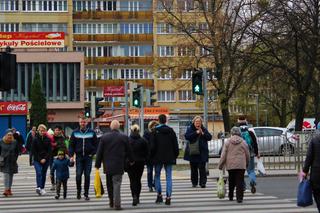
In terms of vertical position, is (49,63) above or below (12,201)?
above

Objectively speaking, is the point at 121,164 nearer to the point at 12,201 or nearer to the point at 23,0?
the point at 12,201

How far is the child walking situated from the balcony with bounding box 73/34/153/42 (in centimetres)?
6990

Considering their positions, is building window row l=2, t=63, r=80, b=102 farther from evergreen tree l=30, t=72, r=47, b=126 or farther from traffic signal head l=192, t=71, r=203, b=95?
traffic signal head l=192, t=71, r=203, b=95

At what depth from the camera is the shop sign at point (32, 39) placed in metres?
68.2

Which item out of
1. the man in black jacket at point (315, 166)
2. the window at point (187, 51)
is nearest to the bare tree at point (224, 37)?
the window at point (187, 51)

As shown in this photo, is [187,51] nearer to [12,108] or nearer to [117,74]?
[12,108]

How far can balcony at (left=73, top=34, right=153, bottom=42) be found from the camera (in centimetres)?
8681

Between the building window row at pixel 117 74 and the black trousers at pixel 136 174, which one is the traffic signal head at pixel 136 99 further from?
the building window row at pixel 117 74

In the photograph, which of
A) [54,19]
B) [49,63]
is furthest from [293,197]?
[54,19]

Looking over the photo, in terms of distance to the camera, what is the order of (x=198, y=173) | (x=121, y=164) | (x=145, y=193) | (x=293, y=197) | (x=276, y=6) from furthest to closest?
(x=276, y=6) < (x=198, y=173) < (x=145, y=193) < (x=293, y=197) < (x=121, y=164)

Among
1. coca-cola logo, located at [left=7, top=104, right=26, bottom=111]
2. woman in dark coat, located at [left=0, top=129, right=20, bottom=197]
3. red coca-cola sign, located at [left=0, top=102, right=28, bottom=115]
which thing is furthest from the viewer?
coca-cola logo, located at [left=7, top=104, right=26, bottom=111]

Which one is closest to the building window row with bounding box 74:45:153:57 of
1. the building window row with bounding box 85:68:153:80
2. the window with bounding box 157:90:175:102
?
the building window row with bounding box 85:68:153:80

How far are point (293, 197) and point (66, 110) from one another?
190 feet

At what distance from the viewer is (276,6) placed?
31.4 meters
